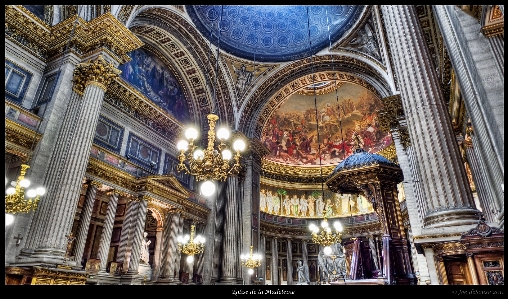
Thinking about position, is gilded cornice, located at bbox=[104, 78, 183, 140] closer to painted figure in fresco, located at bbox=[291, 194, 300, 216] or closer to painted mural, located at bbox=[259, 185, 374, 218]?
painted mural, located at bbox=[259, 185, 374, 218]

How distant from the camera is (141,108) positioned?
11992mm

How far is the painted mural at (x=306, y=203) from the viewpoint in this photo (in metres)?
19.6

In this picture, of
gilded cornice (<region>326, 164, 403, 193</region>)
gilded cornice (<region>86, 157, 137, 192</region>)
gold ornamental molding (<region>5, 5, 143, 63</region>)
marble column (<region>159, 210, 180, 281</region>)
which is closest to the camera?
gold ornamental molding (<region>5, 5, 143, 63</region>)

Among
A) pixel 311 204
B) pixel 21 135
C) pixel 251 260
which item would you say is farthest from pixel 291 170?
pixel 21 135

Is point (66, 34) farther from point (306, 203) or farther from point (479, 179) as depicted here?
point (306, 203)

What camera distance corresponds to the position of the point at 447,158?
436cm

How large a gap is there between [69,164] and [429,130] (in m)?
→ 7.31

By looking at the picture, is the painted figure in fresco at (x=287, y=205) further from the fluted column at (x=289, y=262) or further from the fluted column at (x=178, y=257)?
the fluted column at (x=178, y=257)

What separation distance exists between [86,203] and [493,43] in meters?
10.6

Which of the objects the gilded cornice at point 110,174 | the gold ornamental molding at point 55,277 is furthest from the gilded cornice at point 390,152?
the gold ornamental molding at point 55,277

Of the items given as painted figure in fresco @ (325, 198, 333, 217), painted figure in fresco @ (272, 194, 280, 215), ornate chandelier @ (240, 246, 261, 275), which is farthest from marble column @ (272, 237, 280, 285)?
ornate chandelier @ (240, 246, 261, 275)

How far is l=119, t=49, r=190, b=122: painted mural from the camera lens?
12.2 meters

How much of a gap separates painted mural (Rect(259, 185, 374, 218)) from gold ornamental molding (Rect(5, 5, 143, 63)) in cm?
1334

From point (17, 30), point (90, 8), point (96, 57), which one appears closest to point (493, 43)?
point (96, 57)
